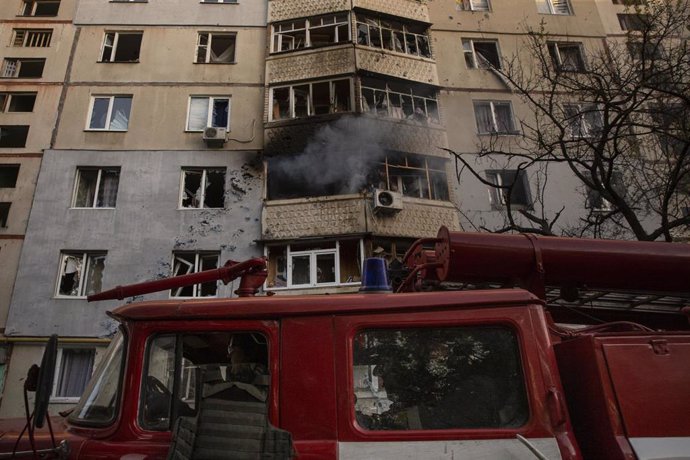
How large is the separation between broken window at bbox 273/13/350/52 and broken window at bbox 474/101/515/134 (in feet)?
19.8

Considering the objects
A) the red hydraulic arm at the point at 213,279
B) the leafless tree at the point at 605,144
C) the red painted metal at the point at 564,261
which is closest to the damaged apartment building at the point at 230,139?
the leafless tree at the point at 605,144

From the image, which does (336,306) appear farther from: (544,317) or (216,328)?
(544,317)

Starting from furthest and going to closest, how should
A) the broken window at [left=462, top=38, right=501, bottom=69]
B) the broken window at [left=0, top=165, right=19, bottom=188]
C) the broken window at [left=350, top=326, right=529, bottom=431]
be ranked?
the broken window at [left=462, top=38, right=501, bottom=69] < the broken window at [left=0, top=165, right=19, bottom=188] < the broken window at [left=350, top=326, right=529, bottom=431]

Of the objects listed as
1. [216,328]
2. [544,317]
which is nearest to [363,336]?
[216,328]

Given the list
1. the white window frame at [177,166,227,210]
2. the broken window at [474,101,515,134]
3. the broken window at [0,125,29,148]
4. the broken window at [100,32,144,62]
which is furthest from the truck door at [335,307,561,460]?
the broken window at [100,32,144,62]

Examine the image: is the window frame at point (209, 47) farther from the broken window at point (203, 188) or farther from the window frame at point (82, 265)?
the window frame at point (82, 265)

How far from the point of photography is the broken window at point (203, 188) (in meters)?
15.4

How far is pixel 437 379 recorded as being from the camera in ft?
8.54

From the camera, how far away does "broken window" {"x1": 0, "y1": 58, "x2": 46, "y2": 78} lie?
57.9ft

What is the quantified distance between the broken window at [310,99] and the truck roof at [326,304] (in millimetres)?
14075

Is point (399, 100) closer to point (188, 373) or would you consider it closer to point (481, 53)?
point (481, 53)

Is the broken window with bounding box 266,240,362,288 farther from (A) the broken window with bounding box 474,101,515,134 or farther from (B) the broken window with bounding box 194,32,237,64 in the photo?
(B) the broken window with bounding box 194,32,237,64

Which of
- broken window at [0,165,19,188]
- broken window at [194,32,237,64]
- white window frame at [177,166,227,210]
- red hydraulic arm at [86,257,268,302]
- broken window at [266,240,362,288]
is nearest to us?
red hydraulic arm at [86,257,268,302]

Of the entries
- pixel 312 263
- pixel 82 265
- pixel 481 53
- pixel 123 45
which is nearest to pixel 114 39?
pixel 123 45
